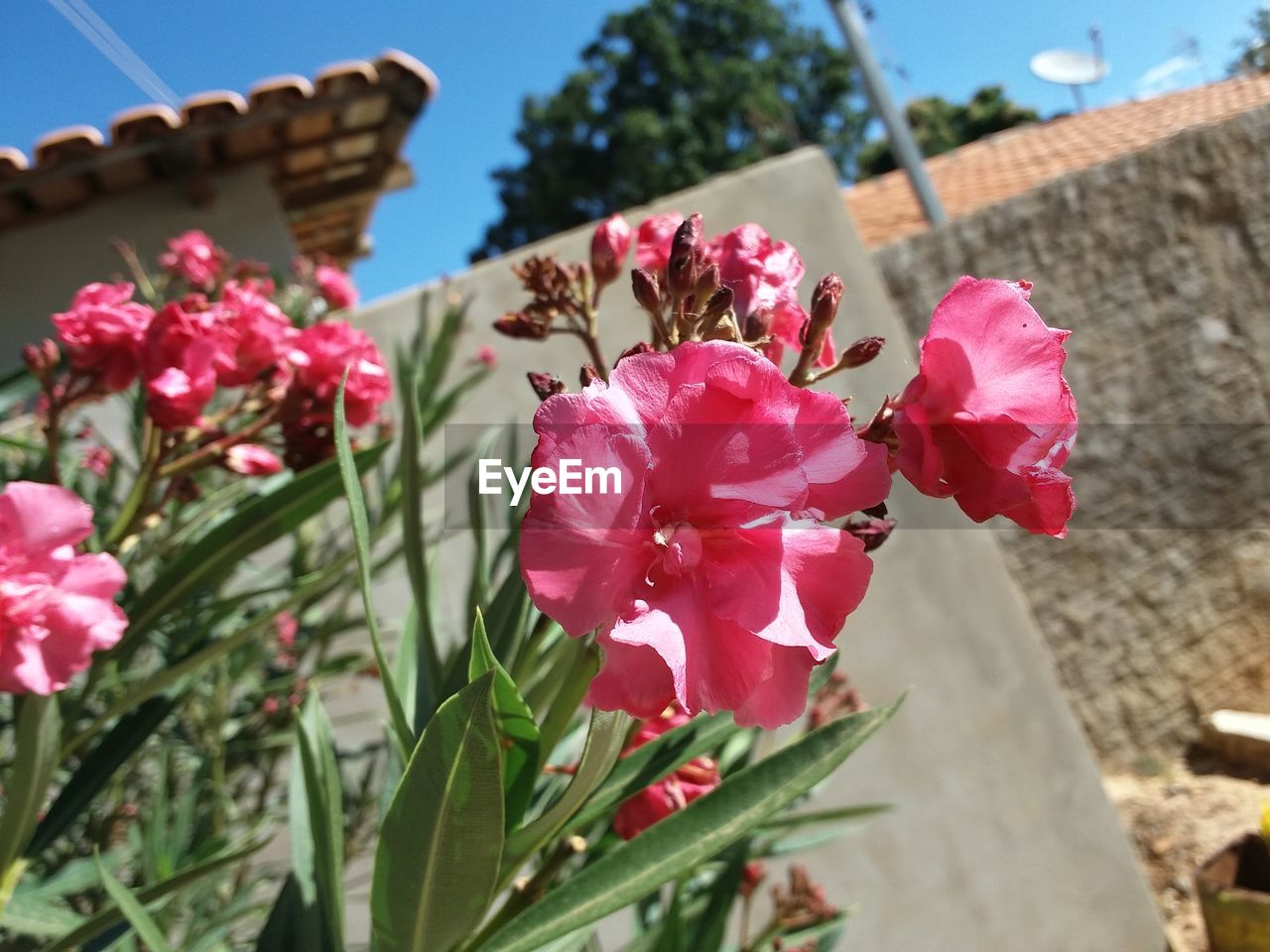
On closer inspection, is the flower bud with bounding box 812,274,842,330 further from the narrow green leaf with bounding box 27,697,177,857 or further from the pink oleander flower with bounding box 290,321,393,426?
the narrow green leaf with bounding box 27,697,177,857

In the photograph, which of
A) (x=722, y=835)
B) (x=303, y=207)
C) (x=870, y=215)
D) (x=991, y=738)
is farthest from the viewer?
(x=870, y=215)

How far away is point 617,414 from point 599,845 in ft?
2.06

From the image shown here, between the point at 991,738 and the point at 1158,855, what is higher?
the point at 991,738

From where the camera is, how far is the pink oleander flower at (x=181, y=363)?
2.97 ft

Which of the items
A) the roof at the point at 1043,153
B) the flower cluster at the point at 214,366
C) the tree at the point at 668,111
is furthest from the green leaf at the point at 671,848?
the tree at the point at 668,111

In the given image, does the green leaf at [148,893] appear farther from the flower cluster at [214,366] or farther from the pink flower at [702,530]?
the pink flower at [702,530]

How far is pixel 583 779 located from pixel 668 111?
65.8 feet

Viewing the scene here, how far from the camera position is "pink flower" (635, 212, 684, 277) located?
784mm

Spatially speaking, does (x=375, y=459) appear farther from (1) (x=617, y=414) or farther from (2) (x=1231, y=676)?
(2) (x=1231, y=676)

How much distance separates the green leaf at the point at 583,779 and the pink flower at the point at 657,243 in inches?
16.0

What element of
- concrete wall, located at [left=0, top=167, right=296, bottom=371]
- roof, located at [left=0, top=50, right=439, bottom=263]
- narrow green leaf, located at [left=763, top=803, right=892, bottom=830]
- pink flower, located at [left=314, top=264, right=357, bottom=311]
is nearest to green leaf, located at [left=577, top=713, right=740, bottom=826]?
narrow green leaf, located at [left=763, top=803, right=892, bottom=830]

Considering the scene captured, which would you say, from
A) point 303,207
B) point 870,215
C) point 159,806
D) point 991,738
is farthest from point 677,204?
point 870,215

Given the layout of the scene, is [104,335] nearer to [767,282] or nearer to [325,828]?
[325,828]

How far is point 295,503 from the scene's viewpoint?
916mm
